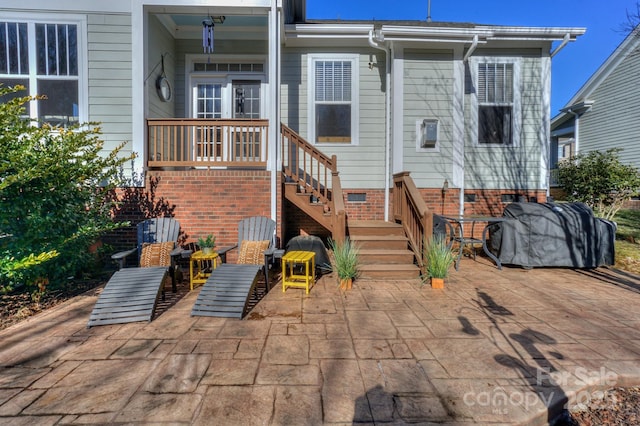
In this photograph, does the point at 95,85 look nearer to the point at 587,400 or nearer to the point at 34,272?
the point at 34,272

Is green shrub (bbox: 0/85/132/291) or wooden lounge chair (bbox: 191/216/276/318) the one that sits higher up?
green shrub (bbox: 0/85/132/291)

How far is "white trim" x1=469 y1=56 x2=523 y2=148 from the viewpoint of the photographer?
719 centimetres

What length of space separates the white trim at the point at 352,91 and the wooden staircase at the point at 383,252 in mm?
2333

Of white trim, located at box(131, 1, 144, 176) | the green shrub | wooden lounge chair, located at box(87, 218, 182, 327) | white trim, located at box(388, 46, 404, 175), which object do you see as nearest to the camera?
wooden lounge chair, located at box(87, 218, 182, 327)

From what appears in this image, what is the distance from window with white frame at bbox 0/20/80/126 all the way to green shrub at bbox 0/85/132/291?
193cm

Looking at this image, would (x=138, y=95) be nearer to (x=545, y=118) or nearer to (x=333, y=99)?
(x=333, y=99)

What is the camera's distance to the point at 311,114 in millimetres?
7164

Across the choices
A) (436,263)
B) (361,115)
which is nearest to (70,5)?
(361,115)

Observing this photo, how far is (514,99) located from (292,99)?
196 inches

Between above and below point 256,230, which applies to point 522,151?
above

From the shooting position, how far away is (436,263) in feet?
15.0

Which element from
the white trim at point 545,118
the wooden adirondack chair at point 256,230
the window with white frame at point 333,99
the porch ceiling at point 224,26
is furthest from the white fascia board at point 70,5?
the white trim at point 545,118

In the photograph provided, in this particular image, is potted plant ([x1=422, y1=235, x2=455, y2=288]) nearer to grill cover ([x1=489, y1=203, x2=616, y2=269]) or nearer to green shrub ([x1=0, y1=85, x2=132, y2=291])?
grill cover ([x1=489, y1=203, x2=616, y2=269])

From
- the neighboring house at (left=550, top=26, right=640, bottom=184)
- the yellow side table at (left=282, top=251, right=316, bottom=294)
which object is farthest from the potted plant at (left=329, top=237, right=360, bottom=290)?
the neighboring house at (left=550, top=26, right=640, bottom=184)
